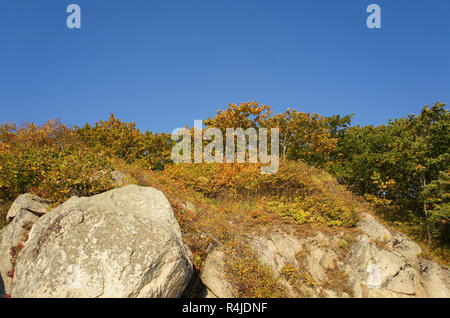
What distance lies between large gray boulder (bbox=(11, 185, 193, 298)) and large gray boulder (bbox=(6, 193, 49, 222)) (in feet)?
5.39

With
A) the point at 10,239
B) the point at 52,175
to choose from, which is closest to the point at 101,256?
the point at 10,239

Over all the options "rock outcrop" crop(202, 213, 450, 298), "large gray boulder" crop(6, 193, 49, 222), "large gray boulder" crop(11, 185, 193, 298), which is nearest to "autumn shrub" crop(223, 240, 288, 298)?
"rock outcrop" crop(202, 213, 450, 298)

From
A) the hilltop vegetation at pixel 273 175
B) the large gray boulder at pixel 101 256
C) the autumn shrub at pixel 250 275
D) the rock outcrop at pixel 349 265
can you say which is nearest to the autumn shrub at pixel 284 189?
the hilltop vegetation at pixel 273 175

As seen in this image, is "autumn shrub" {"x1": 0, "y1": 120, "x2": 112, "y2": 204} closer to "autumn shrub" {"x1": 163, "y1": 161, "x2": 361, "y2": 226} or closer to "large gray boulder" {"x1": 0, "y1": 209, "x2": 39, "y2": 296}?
"large gray boulder" {"x1": 0, "y1": 209, "x2": 39, "y2": 296}

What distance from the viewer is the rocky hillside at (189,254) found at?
18.8ft

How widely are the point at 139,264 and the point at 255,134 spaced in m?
15.7

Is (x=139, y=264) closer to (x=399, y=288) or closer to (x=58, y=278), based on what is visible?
(x=58, y=278)

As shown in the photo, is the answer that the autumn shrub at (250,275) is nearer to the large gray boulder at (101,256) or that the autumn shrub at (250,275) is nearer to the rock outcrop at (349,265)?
the rock outcrop at (349,265)

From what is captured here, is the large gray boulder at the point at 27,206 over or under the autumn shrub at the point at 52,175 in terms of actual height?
under

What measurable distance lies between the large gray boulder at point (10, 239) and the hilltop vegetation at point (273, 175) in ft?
3.26

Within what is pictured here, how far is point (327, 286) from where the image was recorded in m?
8.42

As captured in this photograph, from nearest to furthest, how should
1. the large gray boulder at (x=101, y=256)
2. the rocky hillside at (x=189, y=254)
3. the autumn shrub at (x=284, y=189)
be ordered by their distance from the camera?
the large gray boulder at (x=101, y=256)
the rocky hillside at (x=189, y=254)
the autumn shrub at (x=284, y=189)

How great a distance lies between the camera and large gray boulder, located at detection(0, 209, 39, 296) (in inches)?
265
